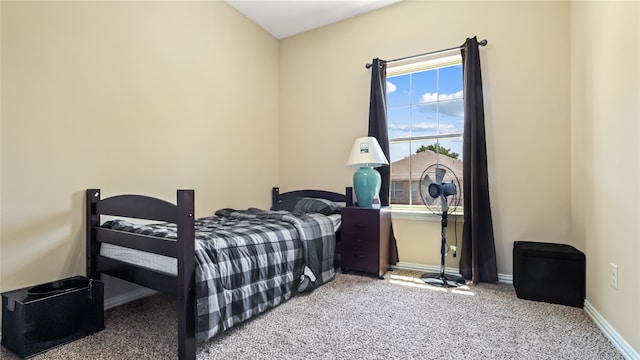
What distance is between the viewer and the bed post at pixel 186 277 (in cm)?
149

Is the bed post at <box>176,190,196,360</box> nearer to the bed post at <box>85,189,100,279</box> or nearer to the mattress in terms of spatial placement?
the mattress

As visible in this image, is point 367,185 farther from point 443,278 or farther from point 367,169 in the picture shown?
point 443,278

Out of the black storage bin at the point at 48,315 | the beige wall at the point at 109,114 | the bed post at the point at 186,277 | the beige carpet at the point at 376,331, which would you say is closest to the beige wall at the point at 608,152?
the beige carpet at the point at 376,331

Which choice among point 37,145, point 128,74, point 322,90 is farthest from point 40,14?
point 322,90

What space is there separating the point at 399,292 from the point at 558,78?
7.00ft

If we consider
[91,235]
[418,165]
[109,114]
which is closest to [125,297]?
[91,235]

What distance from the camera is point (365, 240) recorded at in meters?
2.83

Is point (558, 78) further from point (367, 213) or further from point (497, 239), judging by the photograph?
point (367, 213)

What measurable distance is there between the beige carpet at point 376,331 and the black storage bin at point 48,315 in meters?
0.06

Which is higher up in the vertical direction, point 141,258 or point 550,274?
point 141,258

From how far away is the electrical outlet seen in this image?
167 cm

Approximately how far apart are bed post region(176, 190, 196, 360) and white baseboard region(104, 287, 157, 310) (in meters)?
1.01

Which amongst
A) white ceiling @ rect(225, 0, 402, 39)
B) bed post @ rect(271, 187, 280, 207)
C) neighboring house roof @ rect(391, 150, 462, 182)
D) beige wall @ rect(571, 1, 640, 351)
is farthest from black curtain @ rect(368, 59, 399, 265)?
beige wall @ rect(571, 1, 640, 351)

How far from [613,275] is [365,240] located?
1.63 m
